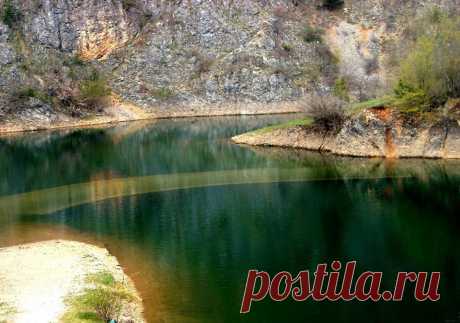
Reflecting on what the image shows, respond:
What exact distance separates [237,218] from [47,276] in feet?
46.9

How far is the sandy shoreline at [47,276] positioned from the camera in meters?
24.0

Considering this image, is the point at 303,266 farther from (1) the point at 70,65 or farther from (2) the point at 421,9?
(2) the point at 421,9

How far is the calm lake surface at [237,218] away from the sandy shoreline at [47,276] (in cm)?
118

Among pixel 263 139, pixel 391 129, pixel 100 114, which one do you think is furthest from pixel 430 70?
pixel 100 114

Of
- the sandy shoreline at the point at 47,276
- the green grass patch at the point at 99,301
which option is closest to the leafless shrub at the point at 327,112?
the sandy shoreline at the point at 47,276

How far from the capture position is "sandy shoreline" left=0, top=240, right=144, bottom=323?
943 inches

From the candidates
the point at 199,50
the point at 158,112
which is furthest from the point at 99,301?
the point at 199,50

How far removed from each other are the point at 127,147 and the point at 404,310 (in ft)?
190

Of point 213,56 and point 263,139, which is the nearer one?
point 263,139

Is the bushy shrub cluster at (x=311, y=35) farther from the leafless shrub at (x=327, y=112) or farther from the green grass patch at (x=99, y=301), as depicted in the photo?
the green grass patch at (x=99, y=301)

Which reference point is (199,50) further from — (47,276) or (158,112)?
(47,276)

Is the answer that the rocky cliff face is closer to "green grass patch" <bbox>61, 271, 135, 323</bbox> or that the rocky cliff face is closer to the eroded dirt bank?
the eroded dirt bank

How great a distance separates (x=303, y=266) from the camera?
28812mm

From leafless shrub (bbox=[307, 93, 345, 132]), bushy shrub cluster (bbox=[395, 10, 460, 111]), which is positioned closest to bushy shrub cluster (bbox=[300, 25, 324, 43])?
leafless shrub (bbox=[307, 93, 345, 132])
